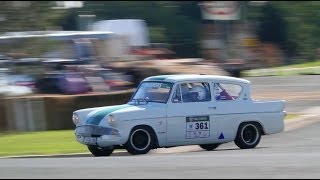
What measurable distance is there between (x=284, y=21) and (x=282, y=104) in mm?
46804

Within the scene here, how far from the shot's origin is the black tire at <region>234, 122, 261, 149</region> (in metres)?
16.5

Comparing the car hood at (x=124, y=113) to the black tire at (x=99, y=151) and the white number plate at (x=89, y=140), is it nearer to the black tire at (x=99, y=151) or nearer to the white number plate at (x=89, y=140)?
the white number plate at (x=89, y=140)

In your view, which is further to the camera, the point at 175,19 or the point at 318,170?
the point at 175,19

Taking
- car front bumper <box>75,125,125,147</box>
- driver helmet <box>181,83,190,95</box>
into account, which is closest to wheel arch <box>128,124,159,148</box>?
car front bumper <box>75,125,125,147</box>

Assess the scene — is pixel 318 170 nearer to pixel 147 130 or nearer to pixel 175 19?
pixel 147 130

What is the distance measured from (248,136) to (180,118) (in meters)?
1.74

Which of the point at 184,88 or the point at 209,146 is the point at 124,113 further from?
the point at 209,146

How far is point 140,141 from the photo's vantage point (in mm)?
15500

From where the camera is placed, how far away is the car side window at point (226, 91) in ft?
53.5

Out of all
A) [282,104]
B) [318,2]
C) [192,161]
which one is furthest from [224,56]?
[192,161]

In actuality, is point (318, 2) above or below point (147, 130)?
above

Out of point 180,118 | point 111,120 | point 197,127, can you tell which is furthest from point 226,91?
point 111,120

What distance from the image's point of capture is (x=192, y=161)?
1168cm

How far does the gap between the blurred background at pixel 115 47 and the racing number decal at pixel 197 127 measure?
6588mm
